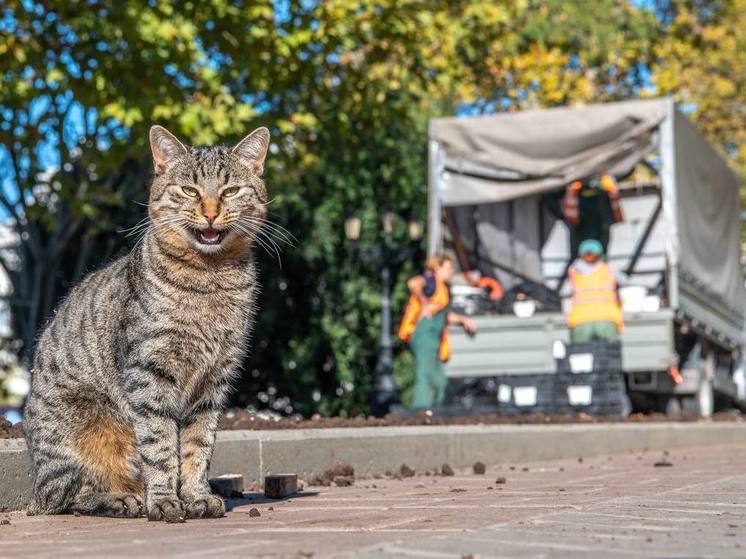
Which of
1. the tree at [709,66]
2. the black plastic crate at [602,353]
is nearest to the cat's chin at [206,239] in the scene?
the black plastic crate at [602,353]

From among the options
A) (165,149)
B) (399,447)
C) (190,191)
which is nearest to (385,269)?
(399,447)

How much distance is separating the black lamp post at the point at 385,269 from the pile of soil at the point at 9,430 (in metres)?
11.9

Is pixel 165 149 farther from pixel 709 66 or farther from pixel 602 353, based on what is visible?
pixel 709 66

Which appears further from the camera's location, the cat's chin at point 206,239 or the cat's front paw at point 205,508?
the cat's chin at point 206,239

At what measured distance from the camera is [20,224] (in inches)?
682

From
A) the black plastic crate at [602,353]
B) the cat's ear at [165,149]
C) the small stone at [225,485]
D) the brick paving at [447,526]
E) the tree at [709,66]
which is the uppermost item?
the tree at [709,66]

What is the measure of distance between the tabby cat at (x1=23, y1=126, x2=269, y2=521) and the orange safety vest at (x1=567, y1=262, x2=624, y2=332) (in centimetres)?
836

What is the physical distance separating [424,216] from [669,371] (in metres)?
8.69

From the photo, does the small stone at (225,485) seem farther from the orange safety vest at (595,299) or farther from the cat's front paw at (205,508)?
the orange safety vest at (595,299)

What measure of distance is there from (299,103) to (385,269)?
399 centimetres

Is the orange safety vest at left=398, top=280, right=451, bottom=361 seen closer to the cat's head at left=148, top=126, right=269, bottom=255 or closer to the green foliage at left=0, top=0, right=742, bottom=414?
the green foliage at left=0, top=0, right=742, bottom=414

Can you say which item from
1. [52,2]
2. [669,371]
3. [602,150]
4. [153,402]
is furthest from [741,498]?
[52,2]

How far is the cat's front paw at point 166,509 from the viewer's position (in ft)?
16.0

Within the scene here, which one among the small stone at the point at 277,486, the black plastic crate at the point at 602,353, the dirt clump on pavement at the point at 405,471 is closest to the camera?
the small stone at the point at 277,486
